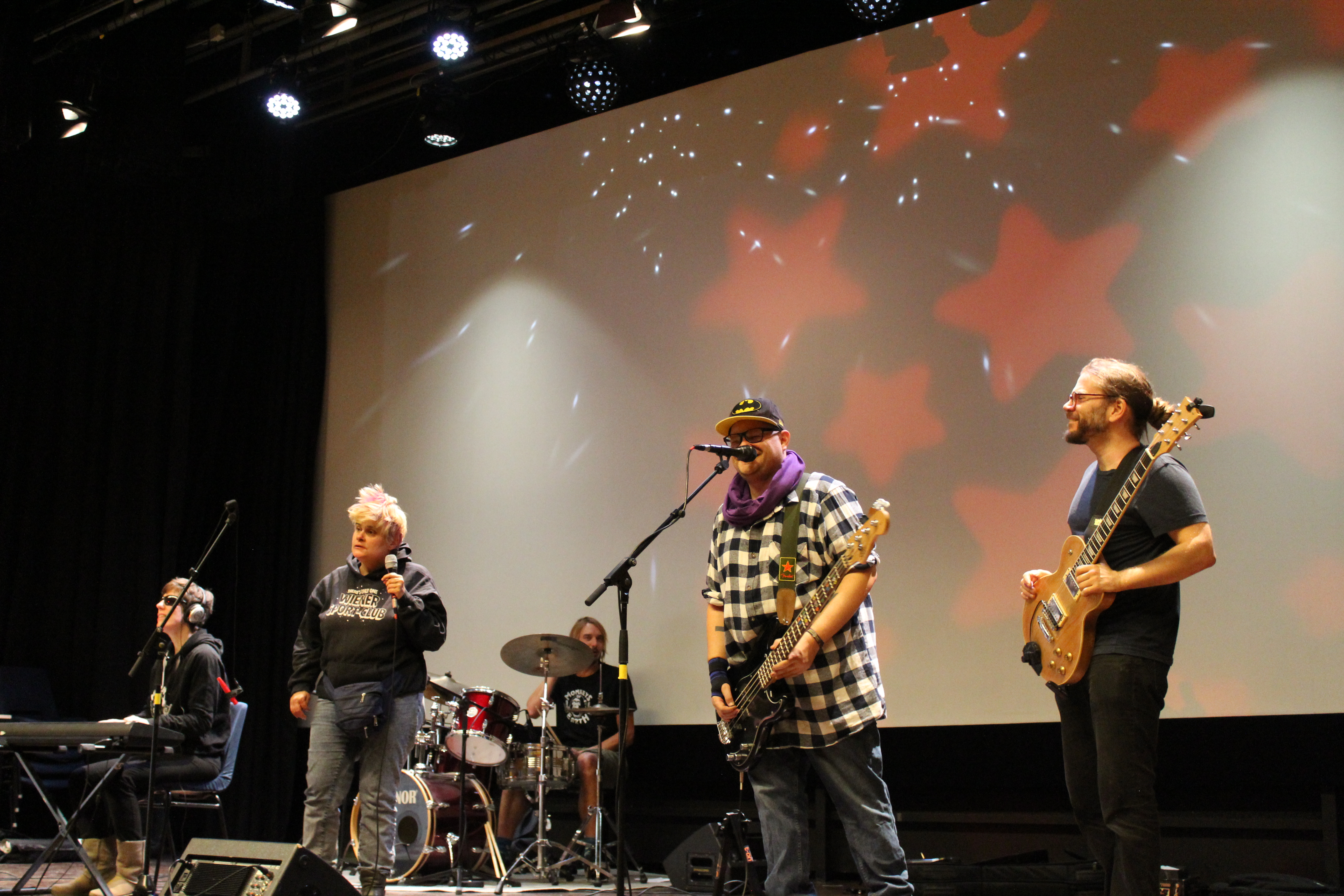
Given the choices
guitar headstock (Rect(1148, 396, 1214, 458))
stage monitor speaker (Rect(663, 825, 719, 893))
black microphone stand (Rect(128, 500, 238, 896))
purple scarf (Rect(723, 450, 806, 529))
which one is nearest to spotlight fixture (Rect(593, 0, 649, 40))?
black microphone stand (Rect(128, 500, 238, 896))

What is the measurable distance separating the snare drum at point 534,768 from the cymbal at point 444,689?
38cm

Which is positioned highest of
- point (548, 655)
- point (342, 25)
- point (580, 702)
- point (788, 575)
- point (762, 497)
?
point (342, 25)

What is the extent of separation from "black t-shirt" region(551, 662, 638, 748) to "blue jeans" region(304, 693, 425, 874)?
7.04 feet

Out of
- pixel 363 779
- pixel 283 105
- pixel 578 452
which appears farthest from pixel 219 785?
pixel 283 105

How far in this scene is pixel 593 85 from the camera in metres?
6.40

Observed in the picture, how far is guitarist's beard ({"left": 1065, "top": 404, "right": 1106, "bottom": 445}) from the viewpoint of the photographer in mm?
2865

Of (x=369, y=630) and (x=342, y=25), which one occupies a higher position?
(x=342, y=25)

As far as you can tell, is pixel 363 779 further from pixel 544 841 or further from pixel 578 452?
pixel 578 452

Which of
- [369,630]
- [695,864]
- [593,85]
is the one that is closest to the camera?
[369,630]

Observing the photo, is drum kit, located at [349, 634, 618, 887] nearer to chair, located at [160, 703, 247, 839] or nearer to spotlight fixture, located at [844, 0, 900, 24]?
chair, located at [160, 703, 247, 839]

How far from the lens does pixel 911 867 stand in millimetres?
4770

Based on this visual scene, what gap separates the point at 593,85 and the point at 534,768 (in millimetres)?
3638

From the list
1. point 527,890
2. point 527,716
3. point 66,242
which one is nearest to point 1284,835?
point 527,890

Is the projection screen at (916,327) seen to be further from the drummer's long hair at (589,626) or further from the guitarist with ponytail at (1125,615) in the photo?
the guitarist with ponytail at (1125,615)
